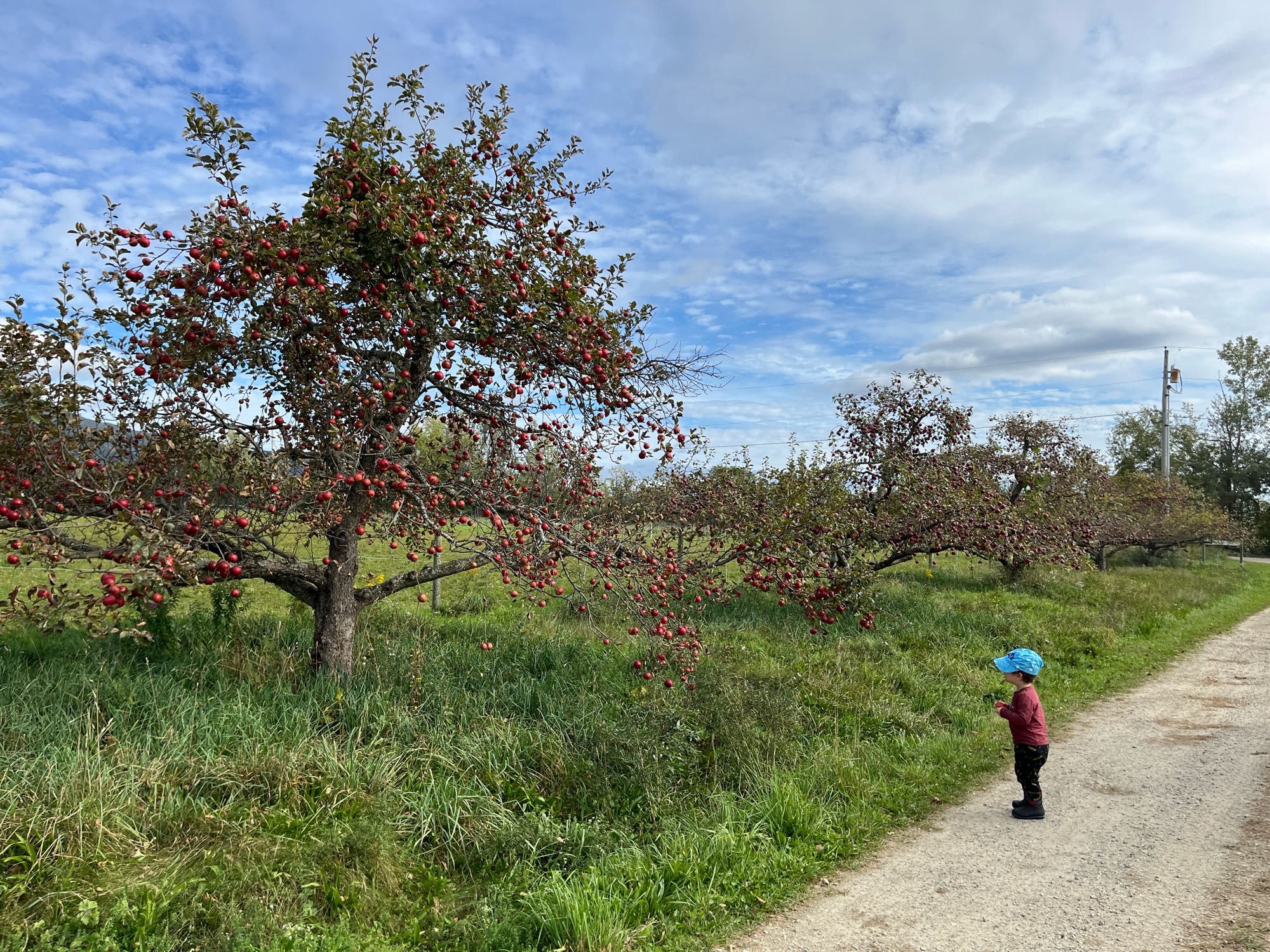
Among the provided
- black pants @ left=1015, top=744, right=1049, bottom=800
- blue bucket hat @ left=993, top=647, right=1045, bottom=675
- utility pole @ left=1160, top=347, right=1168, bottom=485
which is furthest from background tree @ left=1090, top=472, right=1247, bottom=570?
black pants @ left=1015, top=744, right=1049, bottom=800

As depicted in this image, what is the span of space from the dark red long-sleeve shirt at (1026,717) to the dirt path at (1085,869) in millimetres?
542

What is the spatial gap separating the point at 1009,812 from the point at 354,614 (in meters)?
5.59

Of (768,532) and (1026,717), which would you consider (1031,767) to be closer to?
(1026,717)

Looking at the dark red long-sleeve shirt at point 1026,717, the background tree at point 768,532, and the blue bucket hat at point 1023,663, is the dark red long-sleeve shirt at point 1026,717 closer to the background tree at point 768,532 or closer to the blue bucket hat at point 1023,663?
the blue bucket hat at point 1023,663

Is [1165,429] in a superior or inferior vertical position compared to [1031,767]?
superior

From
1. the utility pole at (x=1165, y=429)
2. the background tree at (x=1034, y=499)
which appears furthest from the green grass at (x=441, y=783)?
the utility pole at (x=1165, y=429)

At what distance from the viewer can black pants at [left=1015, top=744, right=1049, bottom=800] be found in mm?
5700

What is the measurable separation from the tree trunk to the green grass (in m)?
0.27

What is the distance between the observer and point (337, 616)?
264 inches

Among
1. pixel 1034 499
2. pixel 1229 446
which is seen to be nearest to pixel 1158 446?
pixel 1229 446

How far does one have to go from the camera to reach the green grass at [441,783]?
3830mm

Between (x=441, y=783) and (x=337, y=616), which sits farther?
(x=337, y=616)

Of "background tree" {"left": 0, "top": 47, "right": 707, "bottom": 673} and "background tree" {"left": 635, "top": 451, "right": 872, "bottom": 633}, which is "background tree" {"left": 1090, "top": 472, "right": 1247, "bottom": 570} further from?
"background tree" {"left": 0, "top": 47, "right": 707, "bottom": 673}

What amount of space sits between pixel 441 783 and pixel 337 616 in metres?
2.17
